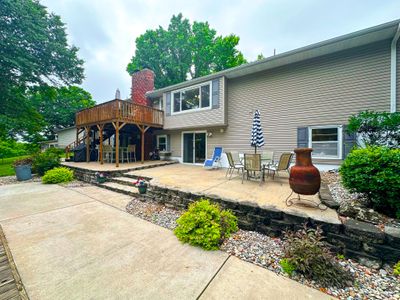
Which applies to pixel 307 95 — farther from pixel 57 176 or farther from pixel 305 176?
pixel 57 176

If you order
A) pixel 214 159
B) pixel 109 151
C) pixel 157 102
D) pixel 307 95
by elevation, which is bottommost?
pixel 214 159

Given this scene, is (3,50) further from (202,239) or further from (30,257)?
(202,239)

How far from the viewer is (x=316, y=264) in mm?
1931

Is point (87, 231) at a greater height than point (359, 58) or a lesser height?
lesser

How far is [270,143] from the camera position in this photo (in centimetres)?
754

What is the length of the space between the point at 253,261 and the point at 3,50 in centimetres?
1466

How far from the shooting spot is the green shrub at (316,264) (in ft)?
6.05

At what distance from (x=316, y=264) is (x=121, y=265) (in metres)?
2.38

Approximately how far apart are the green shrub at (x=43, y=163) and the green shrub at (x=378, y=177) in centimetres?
1125

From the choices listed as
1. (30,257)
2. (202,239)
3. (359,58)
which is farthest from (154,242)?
(359,58)

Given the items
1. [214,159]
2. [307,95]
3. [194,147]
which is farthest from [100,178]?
[307,95]

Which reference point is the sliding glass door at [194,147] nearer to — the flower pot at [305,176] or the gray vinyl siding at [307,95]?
the gray vinyl siding at [307,95]

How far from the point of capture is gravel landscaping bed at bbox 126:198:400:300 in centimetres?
172

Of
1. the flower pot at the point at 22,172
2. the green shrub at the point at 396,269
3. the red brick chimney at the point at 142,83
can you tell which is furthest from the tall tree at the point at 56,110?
the green shrub at the point at 396,269
